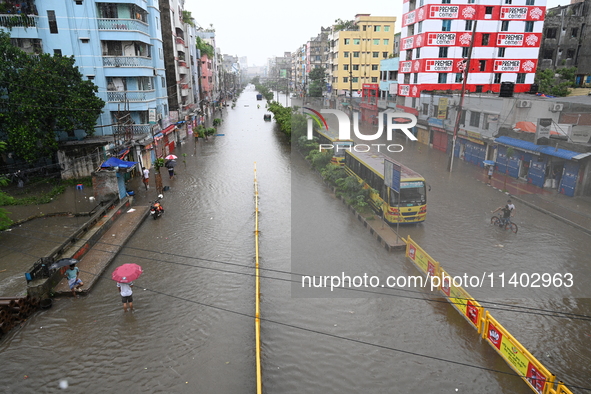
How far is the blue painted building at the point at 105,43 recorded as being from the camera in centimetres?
2706

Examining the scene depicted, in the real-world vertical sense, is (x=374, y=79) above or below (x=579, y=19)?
below

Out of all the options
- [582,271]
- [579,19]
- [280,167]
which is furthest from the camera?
[579,19]

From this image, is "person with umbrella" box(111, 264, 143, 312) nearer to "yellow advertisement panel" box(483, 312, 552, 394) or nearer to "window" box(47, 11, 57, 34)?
"yellow advertisement panel" box(483, 312, 552, 394)

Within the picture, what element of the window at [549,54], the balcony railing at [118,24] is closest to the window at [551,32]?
the window at [549,54]

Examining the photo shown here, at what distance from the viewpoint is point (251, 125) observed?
61.7m

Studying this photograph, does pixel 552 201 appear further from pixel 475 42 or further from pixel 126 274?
pixel 475 42

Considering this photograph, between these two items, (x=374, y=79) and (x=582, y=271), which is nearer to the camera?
(x=582, y=271)

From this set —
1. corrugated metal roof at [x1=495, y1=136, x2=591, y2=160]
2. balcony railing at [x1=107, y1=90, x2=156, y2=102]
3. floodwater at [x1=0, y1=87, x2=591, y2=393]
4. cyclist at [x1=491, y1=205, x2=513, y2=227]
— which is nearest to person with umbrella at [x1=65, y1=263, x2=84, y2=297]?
floodwater at [x1=0, y1=87, x2=591, y2=393]

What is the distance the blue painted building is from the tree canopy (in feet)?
10.1

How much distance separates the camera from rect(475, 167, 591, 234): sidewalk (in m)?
18.3

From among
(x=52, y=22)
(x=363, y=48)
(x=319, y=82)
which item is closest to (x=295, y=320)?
(x=52, y=22)

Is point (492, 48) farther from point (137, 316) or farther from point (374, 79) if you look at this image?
→ point (137, 316)

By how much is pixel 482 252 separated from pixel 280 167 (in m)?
19.9

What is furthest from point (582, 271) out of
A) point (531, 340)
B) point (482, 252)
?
point (531, 340)
